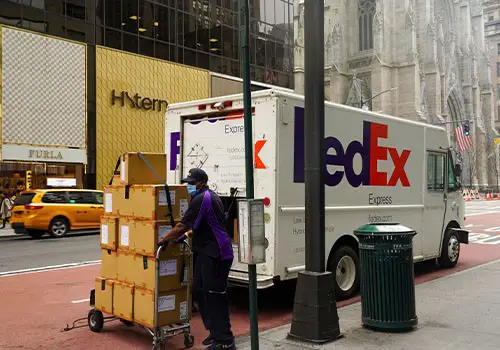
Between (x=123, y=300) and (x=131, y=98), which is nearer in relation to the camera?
(x=123, y=300)

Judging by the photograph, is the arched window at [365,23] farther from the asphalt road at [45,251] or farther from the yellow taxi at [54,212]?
the asphalt road at [45,251]

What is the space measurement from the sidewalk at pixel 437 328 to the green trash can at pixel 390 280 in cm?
17

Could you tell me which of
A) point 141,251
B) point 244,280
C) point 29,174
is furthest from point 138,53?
point 141,251

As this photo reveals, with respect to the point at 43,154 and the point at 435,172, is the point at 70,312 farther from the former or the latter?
the point at 43,154

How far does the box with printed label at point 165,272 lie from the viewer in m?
5.73

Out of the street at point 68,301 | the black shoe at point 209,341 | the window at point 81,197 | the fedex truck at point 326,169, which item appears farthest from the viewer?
the window at point 81,197

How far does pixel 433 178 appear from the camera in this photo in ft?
35.0

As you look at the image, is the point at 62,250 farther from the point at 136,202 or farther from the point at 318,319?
the point at 318,319

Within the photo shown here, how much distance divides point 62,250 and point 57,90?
45.9 ft

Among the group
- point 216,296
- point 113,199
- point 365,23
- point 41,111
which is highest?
point 365,23

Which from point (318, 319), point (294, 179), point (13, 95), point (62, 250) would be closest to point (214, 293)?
point (318, 319)

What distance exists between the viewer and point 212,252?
5621mm

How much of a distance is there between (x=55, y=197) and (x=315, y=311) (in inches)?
655

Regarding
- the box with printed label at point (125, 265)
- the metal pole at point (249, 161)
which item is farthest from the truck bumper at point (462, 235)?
the metal pole at point (249, 161)
